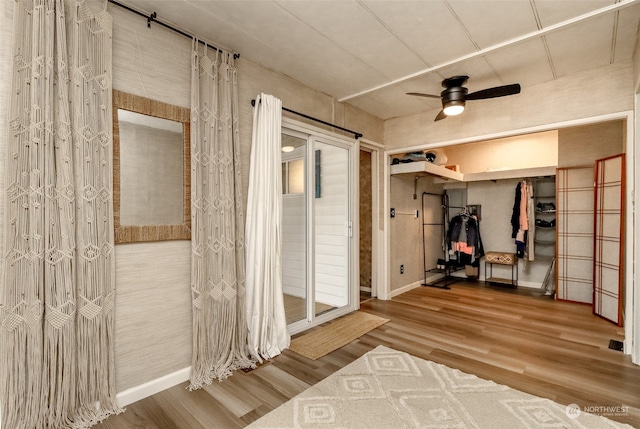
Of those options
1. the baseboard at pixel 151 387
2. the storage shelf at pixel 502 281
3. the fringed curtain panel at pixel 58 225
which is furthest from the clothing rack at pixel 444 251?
the fringed curtain panel at pixel 58 225

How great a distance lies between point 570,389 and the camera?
2.14 metres

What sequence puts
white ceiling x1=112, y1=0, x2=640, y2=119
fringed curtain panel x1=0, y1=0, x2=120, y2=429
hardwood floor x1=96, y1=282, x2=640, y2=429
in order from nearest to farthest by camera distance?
fringed curtain panel x1=0, y1=0, x2=120, y2=429 < hardwood floor x1=96, y1=282, x2=640, y2=429 < white ceiling x1=112, y1=0, x2=640, y2=119

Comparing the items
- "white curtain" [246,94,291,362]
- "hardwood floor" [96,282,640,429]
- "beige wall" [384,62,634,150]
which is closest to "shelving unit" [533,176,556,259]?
"hardwood floor" [96,282,640,429]

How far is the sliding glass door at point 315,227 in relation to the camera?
3414mm

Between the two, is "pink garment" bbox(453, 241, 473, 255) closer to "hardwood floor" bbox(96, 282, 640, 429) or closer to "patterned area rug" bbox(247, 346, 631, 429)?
"hardwood floor" bbox(96, 282, 640, 429)

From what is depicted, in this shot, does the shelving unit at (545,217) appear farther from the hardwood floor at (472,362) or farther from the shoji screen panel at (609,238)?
the hardwood floor at (472,362)

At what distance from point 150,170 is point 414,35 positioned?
7.68 feet

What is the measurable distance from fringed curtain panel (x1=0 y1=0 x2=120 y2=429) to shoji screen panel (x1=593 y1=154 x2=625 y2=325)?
4928 millimetres

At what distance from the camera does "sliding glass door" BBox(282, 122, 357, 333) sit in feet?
11.2

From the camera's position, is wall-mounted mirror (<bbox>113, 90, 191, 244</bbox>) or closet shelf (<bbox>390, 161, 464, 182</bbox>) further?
closet shelf (<bbox>390, 161, 464, 182</bbox>)

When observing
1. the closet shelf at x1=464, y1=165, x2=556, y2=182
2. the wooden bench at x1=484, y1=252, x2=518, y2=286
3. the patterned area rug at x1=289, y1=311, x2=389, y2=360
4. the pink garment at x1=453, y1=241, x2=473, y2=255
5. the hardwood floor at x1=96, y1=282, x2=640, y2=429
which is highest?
the closet shelf at x1=464, y1=165, x2=556, y2=182

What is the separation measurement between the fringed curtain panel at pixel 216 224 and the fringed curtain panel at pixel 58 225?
556 mm

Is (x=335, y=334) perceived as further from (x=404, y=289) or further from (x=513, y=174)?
(x=513, y=174)

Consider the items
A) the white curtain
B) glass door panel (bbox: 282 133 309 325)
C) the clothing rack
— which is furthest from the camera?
the clothing rack
